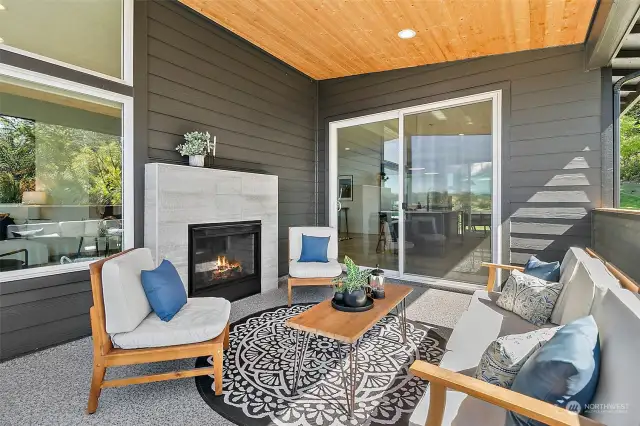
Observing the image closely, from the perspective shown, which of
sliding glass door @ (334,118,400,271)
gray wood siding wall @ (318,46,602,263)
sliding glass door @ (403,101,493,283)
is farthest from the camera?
sliding glass door @ (334,118,400,271)

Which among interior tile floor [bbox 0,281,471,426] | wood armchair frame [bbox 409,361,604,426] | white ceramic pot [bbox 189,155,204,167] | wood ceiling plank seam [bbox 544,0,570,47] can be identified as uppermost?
wood ceiling plank seam [bbox 544,0,570,47]

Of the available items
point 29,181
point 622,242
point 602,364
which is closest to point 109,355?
point 29,181

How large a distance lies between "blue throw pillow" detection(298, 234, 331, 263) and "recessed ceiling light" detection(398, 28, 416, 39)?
2620mm

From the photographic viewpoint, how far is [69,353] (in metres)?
2.59

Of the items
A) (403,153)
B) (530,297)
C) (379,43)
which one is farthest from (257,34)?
(530,297)

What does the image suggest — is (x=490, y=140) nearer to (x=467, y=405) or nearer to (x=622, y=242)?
(x=622, y=242)

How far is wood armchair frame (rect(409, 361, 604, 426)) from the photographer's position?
965 mm

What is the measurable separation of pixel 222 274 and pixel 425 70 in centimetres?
387

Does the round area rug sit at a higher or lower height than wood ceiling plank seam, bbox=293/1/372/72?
lower

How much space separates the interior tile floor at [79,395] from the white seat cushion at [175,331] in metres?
0.32

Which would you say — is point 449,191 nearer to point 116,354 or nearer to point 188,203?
point 188,203

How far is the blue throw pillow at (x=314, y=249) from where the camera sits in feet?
13.7

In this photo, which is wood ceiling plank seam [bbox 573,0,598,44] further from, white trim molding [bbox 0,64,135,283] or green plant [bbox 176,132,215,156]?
white trim molding [bbox 0,64,135,283]

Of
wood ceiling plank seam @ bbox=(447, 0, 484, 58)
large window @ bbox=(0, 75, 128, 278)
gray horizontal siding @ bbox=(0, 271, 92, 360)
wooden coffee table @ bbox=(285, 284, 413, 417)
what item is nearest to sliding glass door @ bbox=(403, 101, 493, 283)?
wood ceiling plank seam @ bbox=(447, 0, 484, 58)
